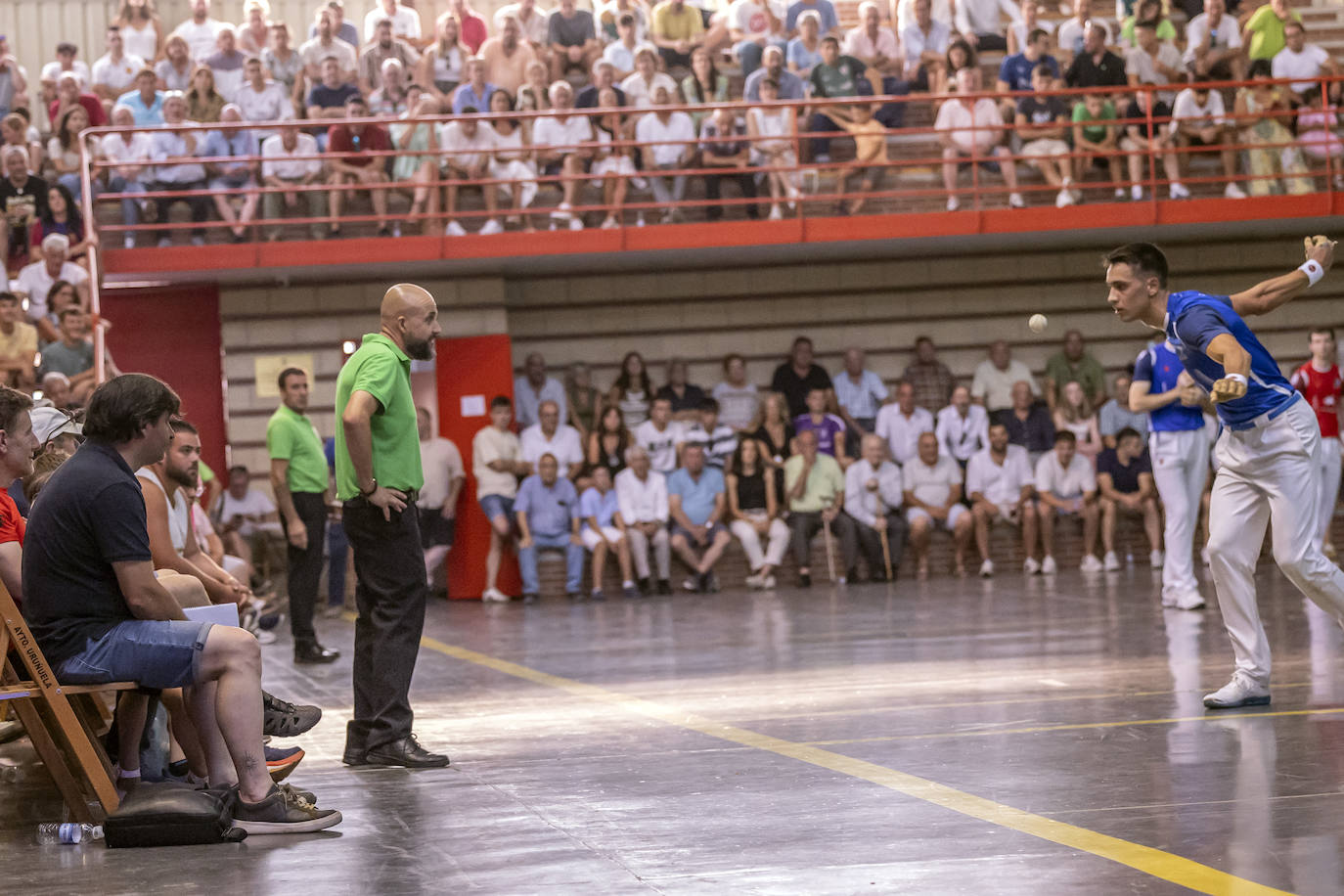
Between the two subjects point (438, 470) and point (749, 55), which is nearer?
point (438, 470)

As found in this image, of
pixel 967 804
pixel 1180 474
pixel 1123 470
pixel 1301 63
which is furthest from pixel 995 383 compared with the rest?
pixel 967 804

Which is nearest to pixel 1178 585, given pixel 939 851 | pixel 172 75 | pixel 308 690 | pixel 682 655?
pixel 682 655

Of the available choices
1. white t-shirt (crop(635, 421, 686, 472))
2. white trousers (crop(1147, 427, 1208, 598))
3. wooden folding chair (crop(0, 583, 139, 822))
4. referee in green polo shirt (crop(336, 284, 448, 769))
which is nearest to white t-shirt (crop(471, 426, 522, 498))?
white t-shirt (crop(635, 421, 686, 472))

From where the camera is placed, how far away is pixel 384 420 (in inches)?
274

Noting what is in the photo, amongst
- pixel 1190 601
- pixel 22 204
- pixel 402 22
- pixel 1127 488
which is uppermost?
pixel 402 22

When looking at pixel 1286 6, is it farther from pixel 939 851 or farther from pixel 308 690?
pixel 939 851

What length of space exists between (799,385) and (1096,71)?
15.6 ft

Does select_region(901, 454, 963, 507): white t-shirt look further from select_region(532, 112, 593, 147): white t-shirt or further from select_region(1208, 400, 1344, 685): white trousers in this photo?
select_region(1208, 400, 1344, 685): white trousers

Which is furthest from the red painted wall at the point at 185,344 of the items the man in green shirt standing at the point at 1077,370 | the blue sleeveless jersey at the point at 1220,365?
the blue sleeveless jersey at the point at 1220,365

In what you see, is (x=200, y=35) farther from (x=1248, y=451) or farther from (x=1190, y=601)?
(x=1248, y=451)

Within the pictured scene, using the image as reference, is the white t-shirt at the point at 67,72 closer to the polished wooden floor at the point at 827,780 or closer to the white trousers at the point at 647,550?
the white trousers at the point at 647,550

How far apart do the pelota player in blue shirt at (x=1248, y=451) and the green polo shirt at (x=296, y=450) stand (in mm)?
5881

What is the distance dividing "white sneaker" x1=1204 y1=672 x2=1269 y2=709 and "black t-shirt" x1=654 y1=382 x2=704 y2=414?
1111 cm

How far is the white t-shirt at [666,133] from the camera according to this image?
17891mm
